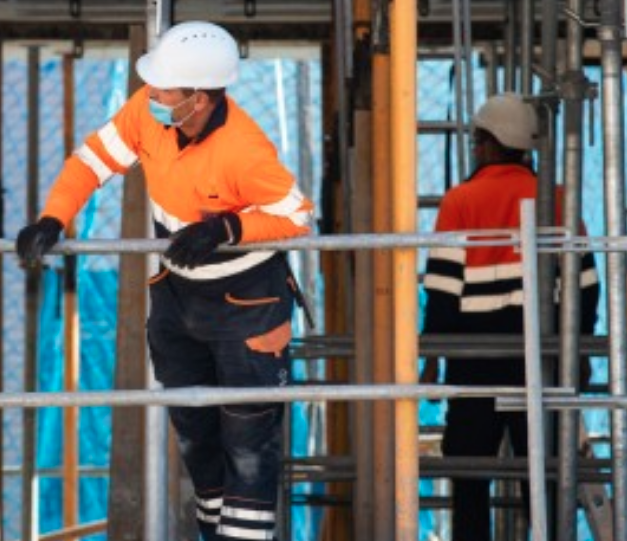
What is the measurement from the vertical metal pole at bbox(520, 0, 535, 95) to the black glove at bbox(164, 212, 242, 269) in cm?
338

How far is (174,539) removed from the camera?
916cm

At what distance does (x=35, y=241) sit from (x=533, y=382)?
1574 millimetres

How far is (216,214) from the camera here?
758cm

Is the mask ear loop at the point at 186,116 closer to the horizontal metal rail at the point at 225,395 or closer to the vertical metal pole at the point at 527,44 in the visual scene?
the horizontal metal rail at the point at 225,395

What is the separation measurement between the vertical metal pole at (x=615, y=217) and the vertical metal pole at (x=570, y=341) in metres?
0.30

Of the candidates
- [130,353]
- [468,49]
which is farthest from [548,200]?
[130,353]

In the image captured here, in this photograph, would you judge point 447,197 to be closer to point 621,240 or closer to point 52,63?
point 621,240

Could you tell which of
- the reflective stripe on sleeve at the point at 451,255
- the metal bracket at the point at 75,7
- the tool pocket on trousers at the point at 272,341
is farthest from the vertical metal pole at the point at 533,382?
the metal bracket at the point at 75,7

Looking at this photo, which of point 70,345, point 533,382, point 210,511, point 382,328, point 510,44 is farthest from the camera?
point 70,345

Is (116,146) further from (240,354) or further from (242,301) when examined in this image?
(240,354)

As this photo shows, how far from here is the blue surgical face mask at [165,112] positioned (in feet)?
25.3

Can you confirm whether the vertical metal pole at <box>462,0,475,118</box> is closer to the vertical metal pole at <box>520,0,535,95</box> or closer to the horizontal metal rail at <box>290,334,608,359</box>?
the vertical metal pole at <box>520,0,535,95</box>

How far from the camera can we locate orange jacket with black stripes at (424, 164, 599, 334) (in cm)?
978

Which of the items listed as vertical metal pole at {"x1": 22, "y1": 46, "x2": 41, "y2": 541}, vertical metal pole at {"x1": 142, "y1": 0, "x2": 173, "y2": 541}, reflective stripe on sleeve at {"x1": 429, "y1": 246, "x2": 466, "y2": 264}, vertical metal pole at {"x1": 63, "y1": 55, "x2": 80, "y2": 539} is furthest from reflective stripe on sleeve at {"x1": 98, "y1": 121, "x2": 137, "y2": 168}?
vertical metal pole at {"x1": 63, "y1": 55, "x2": 80, "y2": 539}
